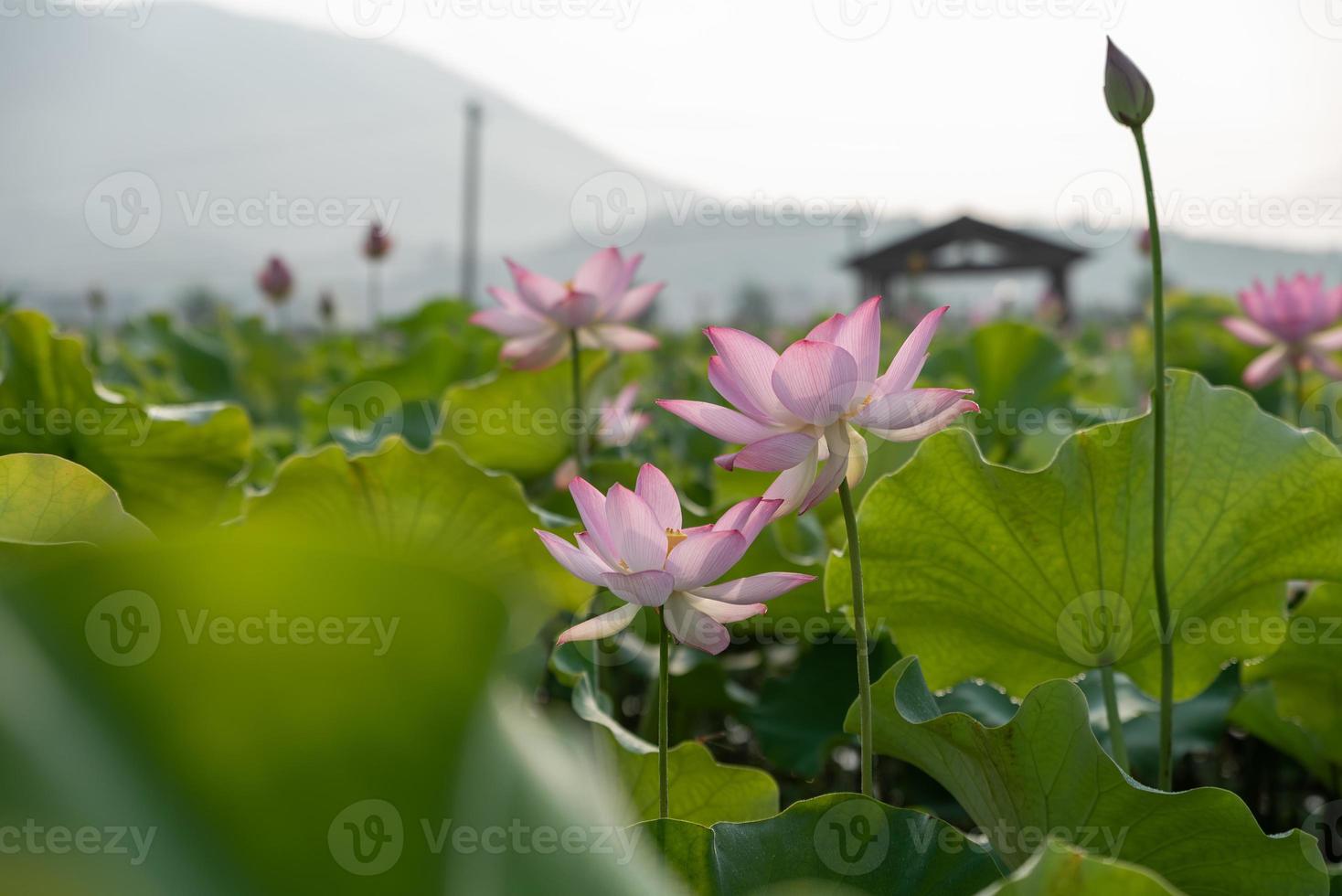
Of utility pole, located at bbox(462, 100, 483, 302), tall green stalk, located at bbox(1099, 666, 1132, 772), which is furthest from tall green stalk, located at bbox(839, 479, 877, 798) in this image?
utility pole, located at bbox(462, 100, 483, 302)

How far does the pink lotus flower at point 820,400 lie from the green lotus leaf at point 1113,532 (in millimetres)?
145

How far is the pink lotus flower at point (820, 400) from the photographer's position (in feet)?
1.75

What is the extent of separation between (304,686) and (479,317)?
0.86 m

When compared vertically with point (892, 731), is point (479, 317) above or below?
above

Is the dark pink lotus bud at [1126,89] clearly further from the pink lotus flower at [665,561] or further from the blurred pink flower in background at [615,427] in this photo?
the blurred pink flower in background at [615,427]

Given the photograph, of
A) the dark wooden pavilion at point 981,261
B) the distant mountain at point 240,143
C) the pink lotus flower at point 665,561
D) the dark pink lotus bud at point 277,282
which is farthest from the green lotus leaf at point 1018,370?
the distant mountain at point 240,143

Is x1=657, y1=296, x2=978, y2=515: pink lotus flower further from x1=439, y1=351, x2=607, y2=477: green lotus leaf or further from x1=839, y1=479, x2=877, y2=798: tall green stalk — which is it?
x1=439, y1=351, x2=607, y2=477: green lotus leaf

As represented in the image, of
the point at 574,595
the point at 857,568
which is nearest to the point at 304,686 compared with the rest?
the point at 857,568

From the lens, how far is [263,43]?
115 meters

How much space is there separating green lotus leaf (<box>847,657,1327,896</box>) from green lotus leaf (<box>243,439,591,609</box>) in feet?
1.02

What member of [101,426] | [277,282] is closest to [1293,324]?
[101,426]

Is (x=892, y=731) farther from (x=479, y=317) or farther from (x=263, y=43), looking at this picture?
(x=263, y=43)

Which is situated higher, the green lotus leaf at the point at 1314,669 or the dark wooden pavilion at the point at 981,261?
the green lotus leaf at the point at 1314,669

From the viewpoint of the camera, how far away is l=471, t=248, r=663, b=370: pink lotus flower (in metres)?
1.09
